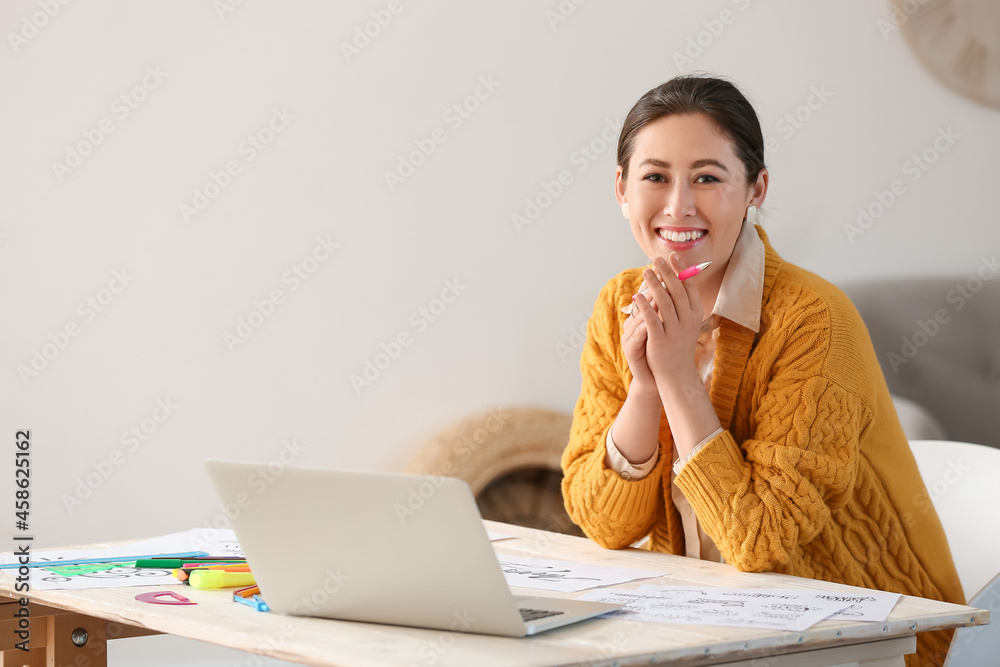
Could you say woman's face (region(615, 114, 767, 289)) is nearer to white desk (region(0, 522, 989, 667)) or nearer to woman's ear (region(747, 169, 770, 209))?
woman's ear (region(747, 169, 770, 209))

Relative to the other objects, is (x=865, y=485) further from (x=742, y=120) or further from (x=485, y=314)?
(x=485, y=314)

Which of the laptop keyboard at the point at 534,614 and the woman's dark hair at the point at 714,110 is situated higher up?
the woman's dark hair at the point at 714,110

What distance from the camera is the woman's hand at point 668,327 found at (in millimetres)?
1219

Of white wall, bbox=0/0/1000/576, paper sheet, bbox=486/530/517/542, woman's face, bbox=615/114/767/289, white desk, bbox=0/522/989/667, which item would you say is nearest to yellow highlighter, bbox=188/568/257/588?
white desk, bbox=0/522/989/667

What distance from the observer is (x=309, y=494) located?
779mm

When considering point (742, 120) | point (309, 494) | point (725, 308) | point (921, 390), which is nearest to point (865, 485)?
point (725, 308)

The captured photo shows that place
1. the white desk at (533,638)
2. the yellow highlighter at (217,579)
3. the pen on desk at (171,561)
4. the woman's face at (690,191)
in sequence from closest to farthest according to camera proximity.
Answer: the white desk at (533,638)
the yellow highlighter at (217,579)
the pen on desk at (171,561)
the woman's face at (690,191)

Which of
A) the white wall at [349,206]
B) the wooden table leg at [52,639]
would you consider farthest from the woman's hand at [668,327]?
the white wall at [349,206]

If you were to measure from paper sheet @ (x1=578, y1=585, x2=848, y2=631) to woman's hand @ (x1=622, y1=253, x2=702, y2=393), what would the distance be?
322mm

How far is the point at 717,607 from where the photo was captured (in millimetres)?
869

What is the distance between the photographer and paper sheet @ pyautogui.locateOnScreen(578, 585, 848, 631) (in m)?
0.80

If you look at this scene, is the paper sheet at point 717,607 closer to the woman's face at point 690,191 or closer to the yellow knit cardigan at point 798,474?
the yellow knit cardigan at point 798,474

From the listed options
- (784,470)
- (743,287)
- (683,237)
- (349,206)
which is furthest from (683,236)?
(349,206)

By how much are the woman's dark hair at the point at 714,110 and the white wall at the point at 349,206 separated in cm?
125
